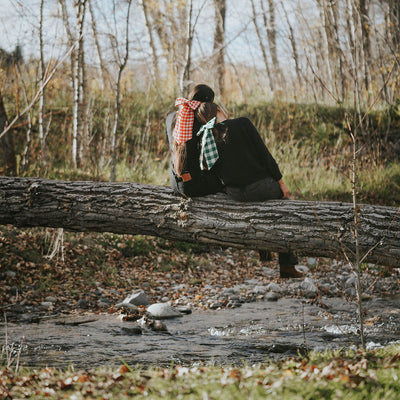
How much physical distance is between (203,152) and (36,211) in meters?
1.81

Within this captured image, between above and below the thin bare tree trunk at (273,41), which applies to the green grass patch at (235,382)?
below

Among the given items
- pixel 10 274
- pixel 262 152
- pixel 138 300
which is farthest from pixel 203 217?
pixel 10 274

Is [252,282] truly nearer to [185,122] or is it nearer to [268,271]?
[268,271]

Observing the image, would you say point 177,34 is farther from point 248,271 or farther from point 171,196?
point 171,196

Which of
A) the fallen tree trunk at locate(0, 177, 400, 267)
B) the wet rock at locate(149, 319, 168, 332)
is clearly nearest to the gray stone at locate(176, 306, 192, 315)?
the wet rock at locate(149, 319, 168, 332)

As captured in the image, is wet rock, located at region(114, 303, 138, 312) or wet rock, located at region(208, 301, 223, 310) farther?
wet rock, located at region(208, 301, 223, 310)

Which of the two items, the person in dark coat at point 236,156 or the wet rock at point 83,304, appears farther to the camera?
the wet rock at point 83,304

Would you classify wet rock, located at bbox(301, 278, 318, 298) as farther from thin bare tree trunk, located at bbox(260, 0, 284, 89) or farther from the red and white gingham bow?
thin bare tree trunk, located at bbox(260, 0, 284, 89)

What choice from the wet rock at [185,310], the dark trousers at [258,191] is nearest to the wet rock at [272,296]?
the wet rock at [185,310]

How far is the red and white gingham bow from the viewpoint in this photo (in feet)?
14.5

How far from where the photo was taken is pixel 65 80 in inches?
507

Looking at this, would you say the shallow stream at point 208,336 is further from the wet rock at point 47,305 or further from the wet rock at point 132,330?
the wet rock at point 47,305

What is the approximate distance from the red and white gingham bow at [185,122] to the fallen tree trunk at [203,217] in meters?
0.57

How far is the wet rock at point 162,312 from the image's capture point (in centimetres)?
506
